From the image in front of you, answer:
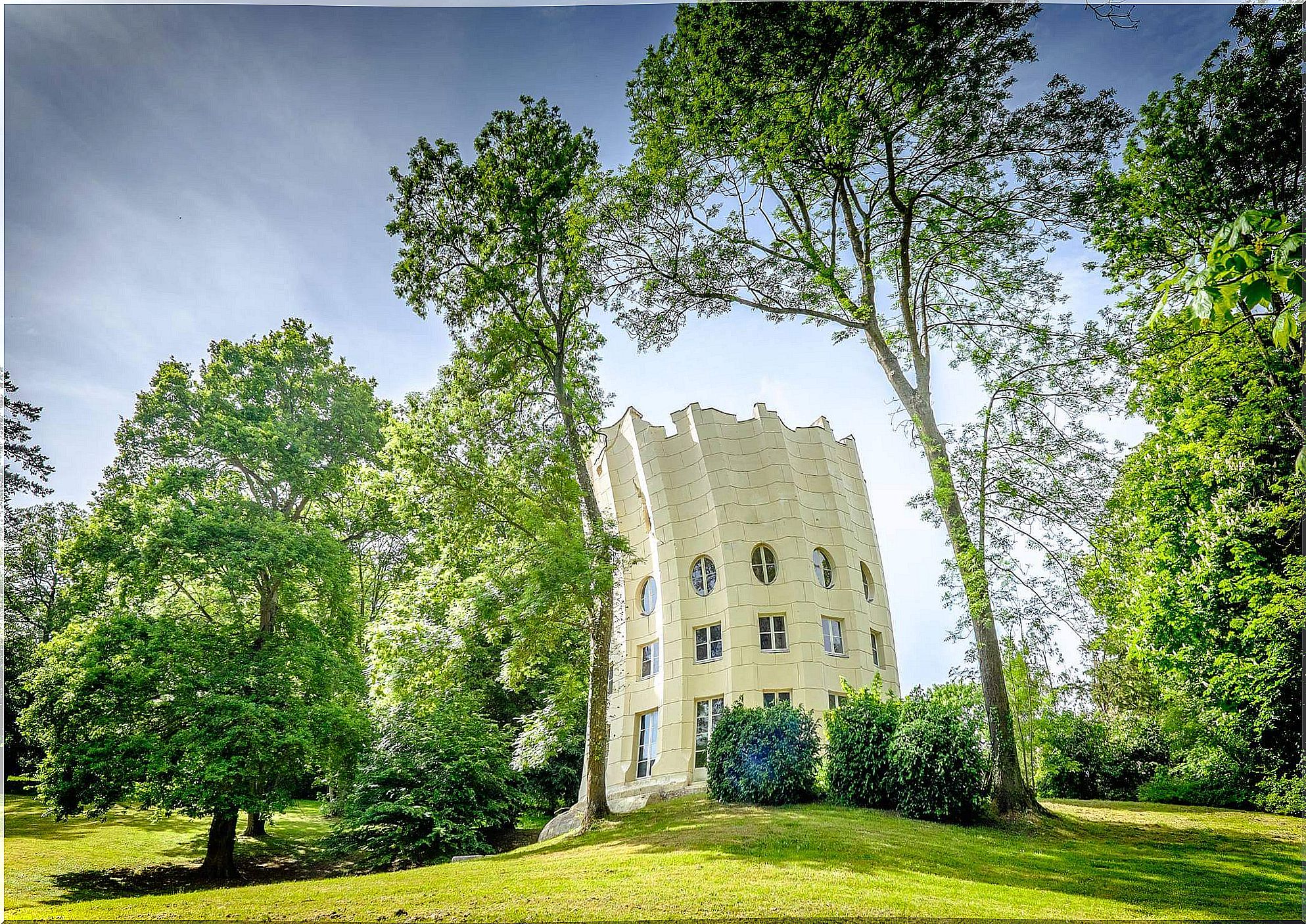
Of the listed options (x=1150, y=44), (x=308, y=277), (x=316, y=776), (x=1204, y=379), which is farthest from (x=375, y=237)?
(x=316, y=776)

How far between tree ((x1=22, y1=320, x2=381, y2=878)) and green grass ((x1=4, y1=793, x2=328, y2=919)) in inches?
48.0

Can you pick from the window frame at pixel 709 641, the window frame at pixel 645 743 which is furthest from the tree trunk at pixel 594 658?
the window frame at pixel 709 641

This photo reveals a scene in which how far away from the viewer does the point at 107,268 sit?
6977 millimetres

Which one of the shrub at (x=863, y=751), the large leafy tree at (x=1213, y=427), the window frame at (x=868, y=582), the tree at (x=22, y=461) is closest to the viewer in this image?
the large leafy tree at (x=1213, y=427)

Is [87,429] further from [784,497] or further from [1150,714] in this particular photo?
[1150,714]

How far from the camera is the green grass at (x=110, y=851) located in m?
12.3

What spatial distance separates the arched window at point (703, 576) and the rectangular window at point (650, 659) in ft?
6.37

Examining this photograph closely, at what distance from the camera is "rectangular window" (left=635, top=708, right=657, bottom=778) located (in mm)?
18406

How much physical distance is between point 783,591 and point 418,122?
595 inches

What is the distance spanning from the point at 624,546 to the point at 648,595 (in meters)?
7.50

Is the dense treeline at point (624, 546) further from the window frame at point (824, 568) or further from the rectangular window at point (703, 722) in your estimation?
the window frame at point (824, 568)

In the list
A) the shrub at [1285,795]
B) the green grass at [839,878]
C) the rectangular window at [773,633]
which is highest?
the rectangular window at [773,633]

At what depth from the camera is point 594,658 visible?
42.6 ft

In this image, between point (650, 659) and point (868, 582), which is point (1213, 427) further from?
point (650, 659)
